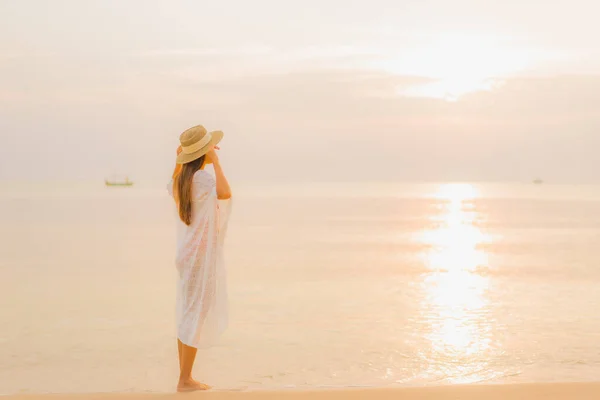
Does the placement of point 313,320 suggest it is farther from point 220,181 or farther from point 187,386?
point 220,181

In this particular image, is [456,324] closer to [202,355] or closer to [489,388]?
[202,355]

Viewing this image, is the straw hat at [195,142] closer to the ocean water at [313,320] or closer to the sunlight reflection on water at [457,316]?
the ocean water at [313,320]

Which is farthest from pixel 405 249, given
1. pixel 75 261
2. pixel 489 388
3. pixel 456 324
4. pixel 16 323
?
pixel 489 388

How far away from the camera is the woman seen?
17.5 ft

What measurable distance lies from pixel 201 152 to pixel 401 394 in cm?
226

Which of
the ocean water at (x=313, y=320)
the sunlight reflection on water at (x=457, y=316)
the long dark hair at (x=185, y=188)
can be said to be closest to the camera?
the long dark hair at (x=185, y=188)

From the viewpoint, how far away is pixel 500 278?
15.1 metres

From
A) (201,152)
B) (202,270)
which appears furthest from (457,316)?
(201,152)

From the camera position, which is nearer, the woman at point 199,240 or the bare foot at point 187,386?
the woman at point 199,240

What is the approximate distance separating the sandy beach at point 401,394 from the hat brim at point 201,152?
1.69 m

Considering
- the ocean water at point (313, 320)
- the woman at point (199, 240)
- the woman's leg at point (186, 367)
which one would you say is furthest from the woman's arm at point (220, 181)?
the ocean water at point (313, 320)

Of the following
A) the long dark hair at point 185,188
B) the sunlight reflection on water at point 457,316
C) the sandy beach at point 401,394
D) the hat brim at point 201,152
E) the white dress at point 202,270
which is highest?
the hat brim at point 201,152

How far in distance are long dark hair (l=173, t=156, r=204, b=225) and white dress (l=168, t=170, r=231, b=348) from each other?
0.04 metres

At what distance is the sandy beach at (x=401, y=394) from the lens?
537 centimetres
